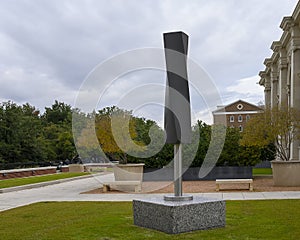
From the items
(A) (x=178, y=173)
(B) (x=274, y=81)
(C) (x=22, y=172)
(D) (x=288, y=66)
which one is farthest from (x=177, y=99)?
(B) (x=274, y=81)

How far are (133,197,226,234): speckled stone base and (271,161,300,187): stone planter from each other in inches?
417

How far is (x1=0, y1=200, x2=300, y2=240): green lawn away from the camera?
7812 mm

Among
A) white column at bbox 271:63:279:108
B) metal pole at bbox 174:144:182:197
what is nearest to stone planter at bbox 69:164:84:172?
white column at bbox 271:63:279:108

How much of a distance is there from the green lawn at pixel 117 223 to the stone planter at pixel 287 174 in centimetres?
576

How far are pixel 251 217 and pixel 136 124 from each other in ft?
37.6

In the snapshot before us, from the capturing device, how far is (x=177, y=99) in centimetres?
840

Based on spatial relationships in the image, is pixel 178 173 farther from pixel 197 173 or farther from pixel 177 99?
pixel 197 173

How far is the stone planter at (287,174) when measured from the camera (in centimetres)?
1800

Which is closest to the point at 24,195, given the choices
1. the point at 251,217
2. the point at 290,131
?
the point at 251,217

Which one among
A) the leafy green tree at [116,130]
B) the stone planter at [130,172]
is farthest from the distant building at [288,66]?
the stone planter at [130,172]

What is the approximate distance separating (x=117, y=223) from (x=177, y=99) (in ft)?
9.98

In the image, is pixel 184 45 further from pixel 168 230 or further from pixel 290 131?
pixel 290 131

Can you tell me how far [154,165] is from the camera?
23.4 meters

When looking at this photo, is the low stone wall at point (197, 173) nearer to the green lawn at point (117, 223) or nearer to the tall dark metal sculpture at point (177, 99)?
the green lawn at point (117, 223)
